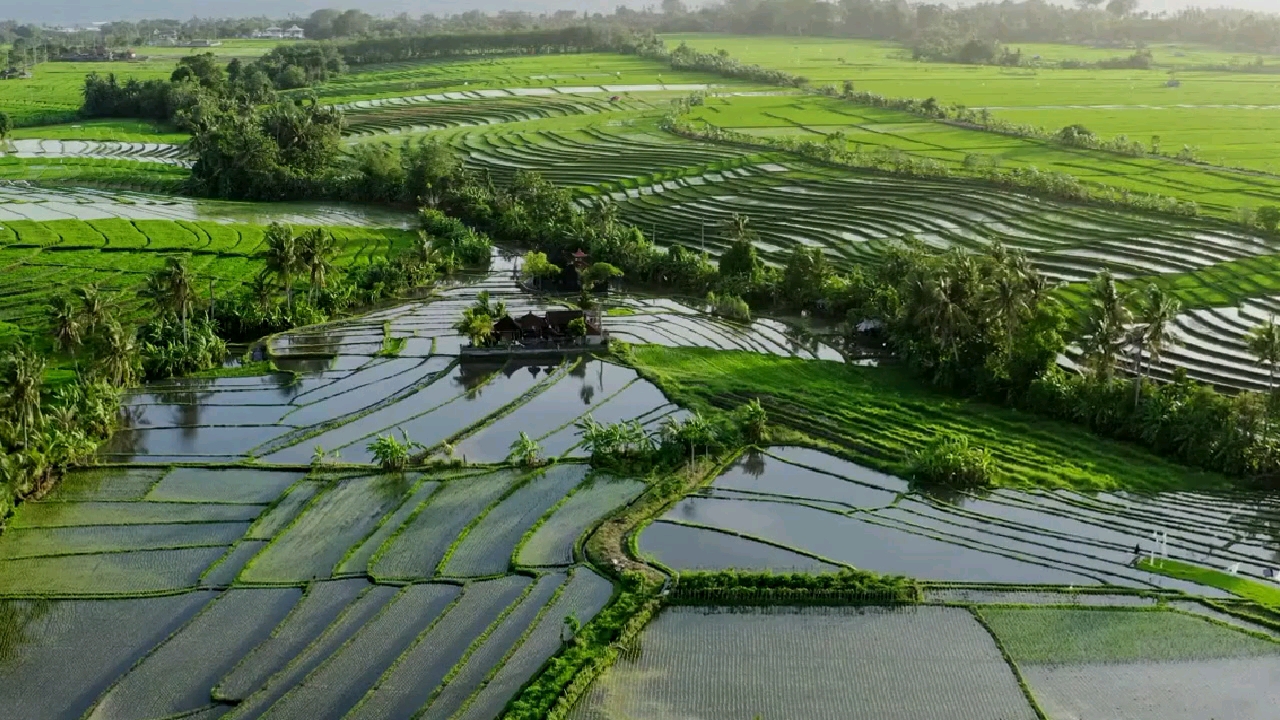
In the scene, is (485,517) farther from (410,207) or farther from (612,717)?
(410,207)

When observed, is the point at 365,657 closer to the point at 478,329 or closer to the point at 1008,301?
the point at 478,329

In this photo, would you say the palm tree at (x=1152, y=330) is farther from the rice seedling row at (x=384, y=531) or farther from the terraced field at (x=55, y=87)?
the terraced field at (x=55, y=87)

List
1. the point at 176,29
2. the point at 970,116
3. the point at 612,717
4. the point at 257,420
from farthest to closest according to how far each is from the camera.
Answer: the point at 176,29
the point at 970,116
the point at 257,420
the point at 612,717

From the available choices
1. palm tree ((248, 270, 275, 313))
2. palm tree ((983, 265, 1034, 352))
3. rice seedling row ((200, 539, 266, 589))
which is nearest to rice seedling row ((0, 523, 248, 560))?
rice seedling row ((200, 539, 266, 589))

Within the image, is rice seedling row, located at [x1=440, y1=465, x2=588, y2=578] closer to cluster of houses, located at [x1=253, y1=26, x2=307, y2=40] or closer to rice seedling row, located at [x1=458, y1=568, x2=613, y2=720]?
rice seedling row, located at [x1=458, y1=568, x2=613, y2=720]

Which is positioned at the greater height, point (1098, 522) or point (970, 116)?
point (970, 116)

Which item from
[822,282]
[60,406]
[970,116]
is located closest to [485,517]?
[60,406]
